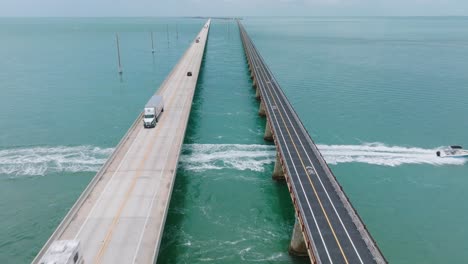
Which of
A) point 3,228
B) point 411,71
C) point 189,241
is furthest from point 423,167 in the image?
point 411,71

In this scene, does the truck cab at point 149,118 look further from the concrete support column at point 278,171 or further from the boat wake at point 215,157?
the concrete support column at point 278,171

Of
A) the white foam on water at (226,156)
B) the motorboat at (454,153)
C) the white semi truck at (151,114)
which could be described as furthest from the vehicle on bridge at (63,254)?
the motorboat at (454,153)

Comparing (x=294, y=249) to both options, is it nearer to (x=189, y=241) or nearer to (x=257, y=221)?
(x=257, y=221)

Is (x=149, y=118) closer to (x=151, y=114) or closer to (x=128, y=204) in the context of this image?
(x=151, y=114)

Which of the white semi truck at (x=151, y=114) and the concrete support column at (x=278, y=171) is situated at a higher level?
the white semi truck at (x=151, y=114)

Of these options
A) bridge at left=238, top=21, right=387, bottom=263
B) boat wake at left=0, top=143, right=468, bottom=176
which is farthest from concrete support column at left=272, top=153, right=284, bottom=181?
boat wake at left=0, top=143, right=468, bottom=176

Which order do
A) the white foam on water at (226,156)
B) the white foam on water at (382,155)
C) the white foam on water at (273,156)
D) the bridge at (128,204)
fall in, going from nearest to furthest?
the bridge at (128,204) → the white foam on water at (226,156) → the white foam on water at (273,156) → the white foam on water at (382,155)

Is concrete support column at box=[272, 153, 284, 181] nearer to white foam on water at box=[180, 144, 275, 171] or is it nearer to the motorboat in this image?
white foam on water at box=[180, 144, 275, 171]
